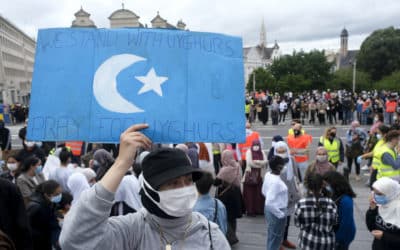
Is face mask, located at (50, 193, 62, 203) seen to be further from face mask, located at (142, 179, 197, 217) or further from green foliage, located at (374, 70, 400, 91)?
green foliage, located at (374, 70, 400, 91)

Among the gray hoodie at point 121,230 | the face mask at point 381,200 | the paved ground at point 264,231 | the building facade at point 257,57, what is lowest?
the paved ground at point 264,231

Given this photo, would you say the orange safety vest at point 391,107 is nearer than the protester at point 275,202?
No

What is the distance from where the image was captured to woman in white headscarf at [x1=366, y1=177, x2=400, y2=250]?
12.4ft

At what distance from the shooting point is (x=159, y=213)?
1731mm

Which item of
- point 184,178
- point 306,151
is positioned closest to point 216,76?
point 184,178

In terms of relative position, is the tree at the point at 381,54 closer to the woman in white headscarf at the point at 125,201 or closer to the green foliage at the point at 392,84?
the green foliage at the point at 392,84

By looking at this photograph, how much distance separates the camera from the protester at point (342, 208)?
4227 millimetres

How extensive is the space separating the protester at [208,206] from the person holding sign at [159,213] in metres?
2.23

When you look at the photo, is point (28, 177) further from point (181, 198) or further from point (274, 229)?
point (181, 198)

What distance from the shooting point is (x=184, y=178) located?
183 cm

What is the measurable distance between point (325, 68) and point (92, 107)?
69.1m

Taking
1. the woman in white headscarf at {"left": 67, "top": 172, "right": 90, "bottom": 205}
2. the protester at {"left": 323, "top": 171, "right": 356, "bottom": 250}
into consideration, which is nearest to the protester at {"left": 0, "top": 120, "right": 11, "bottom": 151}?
the woman in white headscarf at {"left": 67, "top": 172, "right": 90, "bottom": 205}

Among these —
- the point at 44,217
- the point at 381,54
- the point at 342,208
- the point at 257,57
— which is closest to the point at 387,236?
the point at 342,208

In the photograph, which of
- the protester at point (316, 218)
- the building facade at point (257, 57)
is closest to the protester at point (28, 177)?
the protester at point (316, 218)
